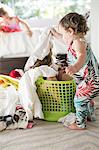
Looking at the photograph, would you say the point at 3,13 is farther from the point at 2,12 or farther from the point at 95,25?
the point at 95,25

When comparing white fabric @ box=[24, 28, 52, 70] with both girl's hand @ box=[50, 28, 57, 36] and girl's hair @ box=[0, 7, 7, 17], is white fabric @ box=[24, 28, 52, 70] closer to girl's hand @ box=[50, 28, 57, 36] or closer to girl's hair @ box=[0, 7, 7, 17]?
girl's hand @ box=[50, 28, 57, 36]

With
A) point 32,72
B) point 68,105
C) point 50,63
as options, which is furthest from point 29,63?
point 68,105

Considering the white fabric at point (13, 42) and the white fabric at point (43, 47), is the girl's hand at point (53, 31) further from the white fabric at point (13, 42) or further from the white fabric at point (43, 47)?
the white fabric at point (13, 42)

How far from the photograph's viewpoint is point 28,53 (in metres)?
2.56

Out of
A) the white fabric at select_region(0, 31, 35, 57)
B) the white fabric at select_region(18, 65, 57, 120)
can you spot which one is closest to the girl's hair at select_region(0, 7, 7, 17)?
the white fabric at select_region(0, 31, 35, 57)

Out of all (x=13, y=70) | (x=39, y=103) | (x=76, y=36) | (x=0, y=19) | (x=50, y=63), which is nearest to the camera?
(x=76, y=36)

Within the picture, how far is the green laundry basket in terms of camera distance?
5.62 feet

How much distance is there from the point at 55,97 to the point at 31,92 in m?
0.16

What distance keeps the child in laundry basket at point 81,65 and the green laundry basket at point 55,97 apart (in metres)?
0.09

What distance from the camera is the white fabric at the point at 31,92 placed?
1.66 meters

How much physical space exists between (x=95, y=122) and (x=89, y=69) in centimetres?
35

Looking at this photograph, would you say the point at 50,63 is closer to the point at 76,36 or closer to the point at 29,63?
the point at 29,63

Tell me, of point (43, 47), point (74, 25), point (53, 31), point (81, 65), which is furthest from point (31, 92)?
point (53, 31)

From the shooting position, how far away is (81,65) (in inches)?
61.5
